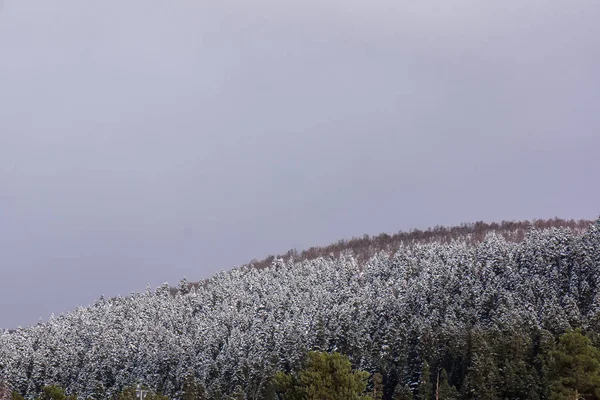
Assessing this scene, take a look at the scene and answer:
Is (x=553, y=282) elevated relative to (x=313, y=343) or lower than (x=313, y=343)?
elevated

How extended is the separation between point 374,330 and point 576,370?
64627 mm

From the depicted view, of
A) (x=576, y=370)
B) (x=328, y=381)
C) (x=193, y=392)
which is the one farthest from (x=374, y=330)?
(x=576, y=370)

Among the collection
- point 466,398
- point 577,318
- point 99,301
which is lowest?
point 466,398

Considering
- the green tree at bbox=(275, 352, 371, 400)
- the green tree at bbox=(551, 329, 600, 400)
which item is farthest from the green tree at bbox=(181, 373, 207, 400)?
the green tree at bbox=(551, 329, 600, 400)

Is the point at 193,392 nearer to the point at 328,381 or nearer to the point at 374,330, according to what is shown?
the point at 374,330

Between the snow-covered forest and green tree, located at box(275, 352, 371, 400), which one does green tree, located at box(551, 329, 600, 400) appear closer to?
green tree, located at box(275, 352, 371, 400)

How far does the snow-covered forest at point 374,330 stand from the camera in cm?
7675

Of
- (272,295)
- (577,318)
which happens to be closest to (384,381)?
→ (577,318)

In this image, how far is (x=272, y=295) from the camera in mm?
147625

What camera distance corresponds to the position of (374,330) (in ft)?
336

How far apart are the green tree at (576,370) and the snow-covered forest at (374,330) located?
1940 cm

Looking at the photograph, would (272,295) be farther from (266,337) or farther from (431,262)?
(266,337)

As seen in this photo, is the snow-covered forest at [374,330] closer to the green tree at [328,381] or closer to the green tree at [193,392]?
the green tree at [193,392]

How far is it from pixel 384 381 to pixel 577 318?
23.5 m
